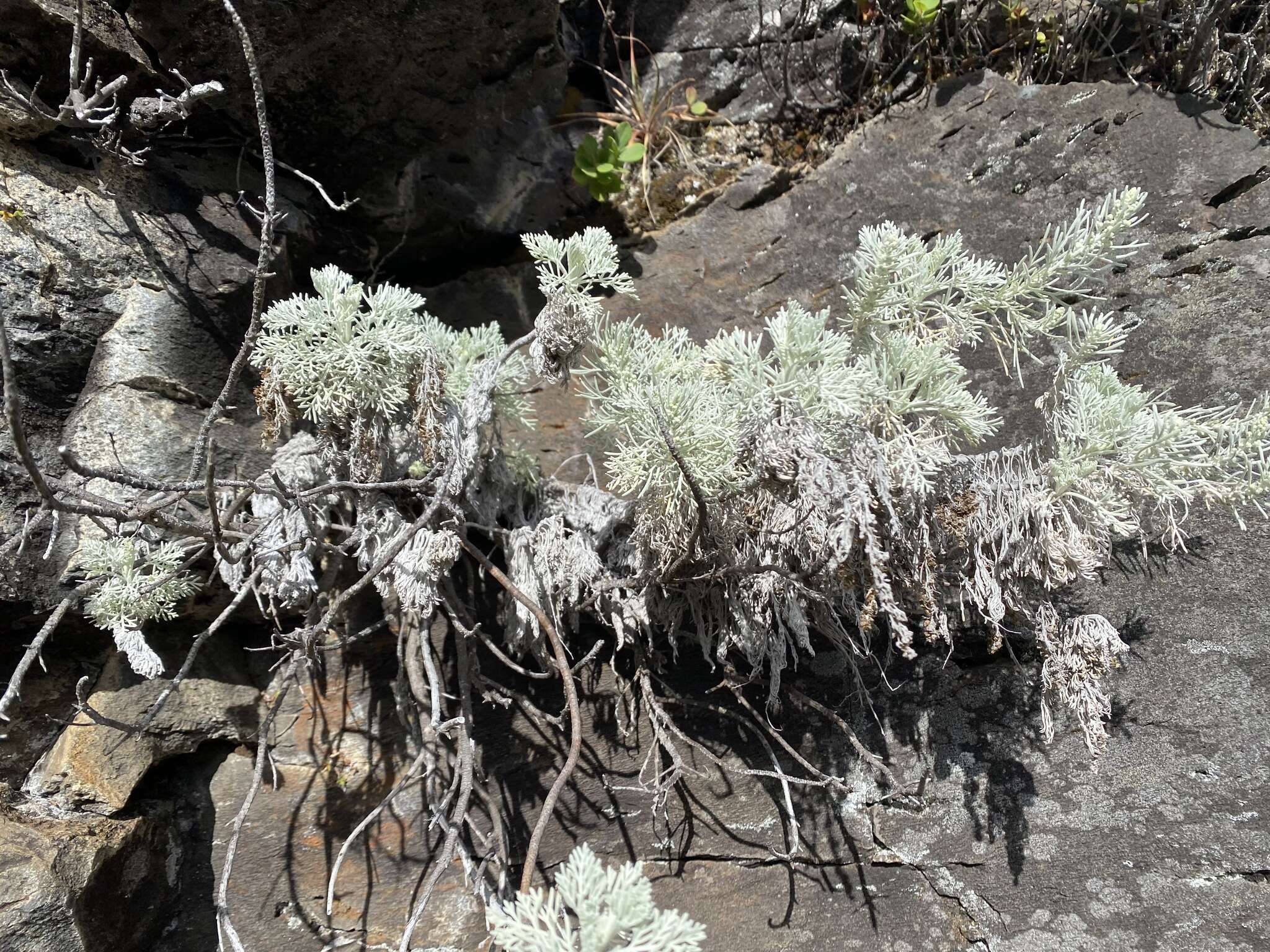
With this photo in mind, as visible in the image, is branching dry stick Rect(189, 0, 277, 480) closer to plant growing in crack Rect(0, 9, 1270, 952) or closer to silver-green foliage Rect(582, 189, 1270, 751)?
plant growing in crack Rect(0, 9, 1270, 952)

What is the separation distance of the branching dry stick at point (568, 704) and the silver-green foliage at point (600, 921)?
10.8 inches

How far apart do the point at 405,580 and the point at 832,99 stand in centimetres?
263

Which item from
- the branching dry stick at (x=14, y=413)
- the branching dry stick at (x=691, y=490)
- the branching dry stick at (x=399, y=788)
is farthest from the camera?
the branching dry stick at (x=399, y=788)

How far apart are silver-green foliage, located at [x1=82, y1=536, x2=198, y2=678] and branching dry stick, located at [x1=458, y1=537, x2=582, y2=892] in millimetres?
698

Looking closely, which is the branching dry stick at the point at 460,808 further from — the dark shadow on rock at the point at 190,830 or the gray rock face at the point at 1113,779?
the dark shadow on rock at the point at 190,830

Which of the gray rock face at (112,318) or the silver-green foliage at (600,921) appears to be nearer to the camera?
the silver-green foliage at (600,921)

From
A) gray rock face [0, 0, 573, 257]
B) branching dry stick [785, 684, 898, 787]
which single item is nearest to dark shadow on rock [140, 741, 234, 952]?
branching dry stick [785, 684, 898, 787]

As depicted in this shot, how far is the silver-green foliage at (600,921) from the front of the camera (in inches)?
45.0

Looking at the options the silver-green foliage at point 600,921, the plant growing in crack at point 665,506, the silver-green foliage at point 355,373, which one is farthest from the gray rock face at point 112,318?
the silver-green foliage at point 600,921

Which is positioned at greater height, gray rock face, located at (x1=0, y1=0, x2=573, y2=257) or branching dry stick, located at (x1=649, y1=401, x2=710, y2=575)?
gray rock face, located at (x1=0, y1=0, x2=573, y2=257)

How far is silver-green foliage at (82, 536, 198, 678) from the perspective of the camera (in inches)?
72.8

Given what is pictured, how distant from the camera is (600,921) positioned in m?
1.15

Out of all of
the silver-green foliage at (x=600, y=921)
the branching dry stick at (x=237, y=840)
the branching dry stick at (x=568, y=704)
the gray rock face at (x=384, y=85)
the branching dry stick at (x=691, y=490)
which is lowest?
the branching dry stick at (x=237, y=840)

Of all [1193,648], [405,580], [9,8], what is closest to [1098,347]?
Answer: [1193,648]
